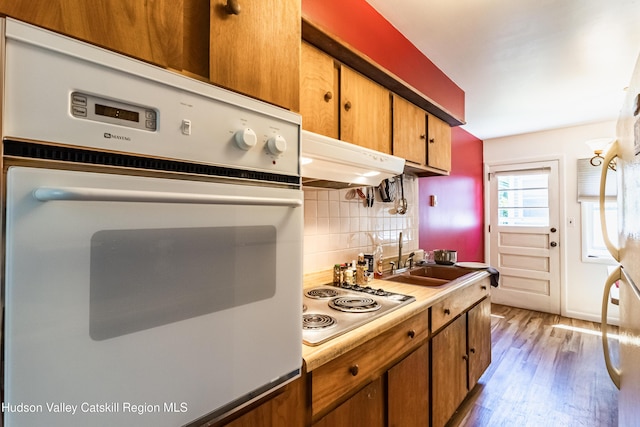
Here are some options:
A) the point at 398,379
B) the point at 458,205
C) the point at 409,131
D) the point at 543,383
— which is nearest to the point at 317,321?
the point at 398,379

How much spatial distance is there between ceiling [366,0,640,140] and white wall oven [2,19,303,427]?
5.55 feet

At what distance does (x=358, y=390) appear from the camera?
1099 millimetres

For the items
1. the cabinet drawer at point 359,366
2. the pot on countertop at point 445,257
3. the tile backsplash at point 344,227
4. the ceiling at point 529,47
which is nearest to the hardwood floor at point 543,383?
the pot on countertop at point 445,257

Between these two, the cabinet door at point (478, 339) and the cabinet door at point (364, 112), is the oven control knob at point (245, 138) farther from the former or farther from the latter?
the cabinet door at point (478, 339)

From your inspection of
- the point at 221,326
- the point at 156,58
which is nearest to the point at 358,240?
the point at 221,326

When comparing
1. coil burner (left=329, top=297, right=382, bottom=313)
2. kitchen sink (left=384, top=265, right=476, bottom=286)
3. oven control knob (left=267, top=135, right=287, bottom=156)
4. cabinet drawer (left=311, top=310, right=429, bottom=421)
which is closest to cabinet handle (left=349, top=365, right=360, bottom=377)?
cabinet drawer (left=311, top=310, right=429, bottom=421)

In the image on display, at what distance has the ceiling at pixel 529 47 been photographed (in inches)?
70.7

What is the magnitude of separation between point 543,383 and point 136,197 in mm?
3211

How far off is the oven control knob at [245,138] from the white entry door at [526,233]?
4.73 metres

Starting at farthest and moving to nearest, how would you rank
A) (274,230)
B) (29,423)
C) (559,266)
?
(559,266), (274,230), (29,423)

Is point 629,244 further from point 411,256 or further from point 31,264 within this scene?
point 411,256

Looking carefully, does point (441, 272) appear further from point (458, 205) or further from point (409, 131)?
point (458, 205)

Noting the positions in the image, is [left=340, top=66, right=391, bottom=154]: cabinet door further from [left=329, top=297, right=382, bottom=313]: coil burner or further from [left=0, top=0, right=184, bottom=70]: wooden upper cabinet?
[left=0, top=0, right=184, bottom=70]: wooden upper cabinet

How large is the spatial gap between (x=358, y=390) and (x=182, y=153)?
39.4 inches
